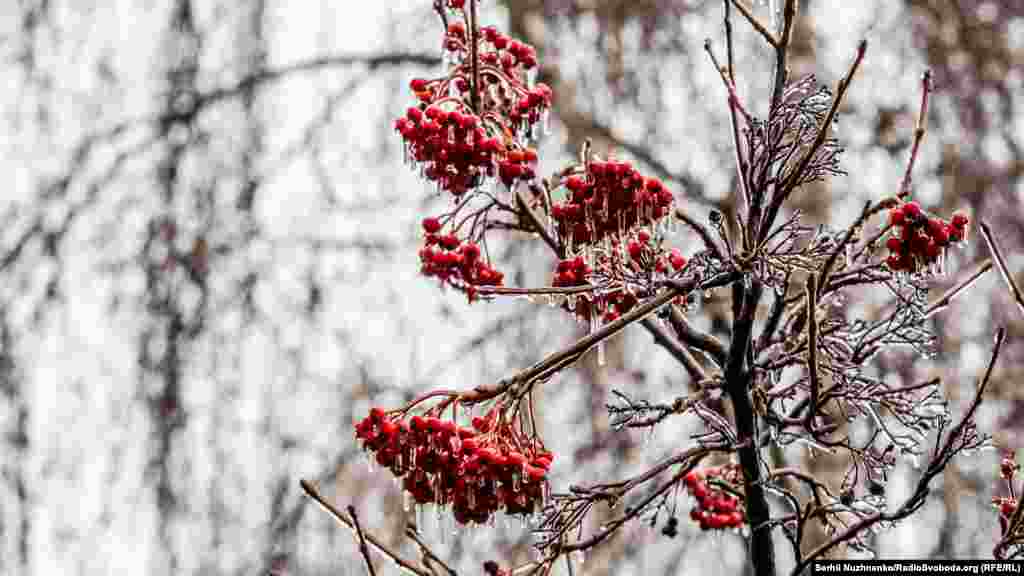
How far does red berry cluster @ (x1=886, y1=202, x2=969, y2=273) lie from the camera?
3.42 feet

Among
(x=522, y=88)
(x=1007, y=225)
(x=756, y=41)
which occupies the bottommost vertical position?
(x=522, y=88)

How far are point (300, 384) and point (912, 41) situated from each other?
208 centimetres

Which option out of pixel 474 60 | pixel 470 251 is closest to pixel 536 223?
pixel 470 251

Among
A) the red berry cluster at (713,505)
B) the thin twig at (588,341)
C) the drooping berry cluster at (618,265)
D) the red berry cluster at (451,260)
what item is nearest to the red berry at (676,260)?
the drooping berry cluster at (618,265)

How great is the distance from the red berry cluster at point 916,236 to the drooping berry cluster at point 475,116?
359 millimetres

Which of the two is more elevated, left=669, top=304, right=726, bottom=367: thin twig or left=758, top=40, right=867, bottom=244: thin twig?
left=758, top=40, right=867, bottom=244: thin twig

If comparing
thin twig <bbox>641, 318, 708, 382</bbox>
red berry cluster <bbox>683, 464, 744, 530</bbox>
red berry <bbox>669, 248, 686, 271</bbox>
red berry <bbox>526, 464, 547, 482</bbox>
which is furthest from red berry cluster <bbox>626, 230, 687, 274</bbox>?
red berry cluster <bbox>683, 464, 744, 530</bbox>

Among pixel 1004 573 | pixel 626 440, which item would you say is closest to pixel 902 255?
pixel 1004 573

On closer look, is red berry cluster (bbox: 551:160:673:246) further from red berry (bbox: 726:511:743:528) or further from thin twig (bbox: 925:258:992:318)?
red berry (bbox: 726:511:743:528)

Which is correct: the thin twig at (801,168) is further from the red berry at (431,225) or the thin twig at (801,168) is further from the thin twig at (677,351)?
the red berry at (431,225)

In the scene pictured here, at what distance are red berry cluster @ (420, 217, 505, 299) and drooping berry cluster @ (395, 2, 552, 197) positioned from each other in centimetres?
7

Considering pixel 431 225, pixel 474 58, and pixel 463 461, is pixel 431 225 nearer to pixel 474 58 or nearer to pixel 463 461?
pixel 474 58

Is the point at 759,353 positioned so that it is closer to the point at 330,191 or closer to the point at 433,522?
the point at 433,522

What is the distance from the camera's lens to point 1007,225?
3.55m
